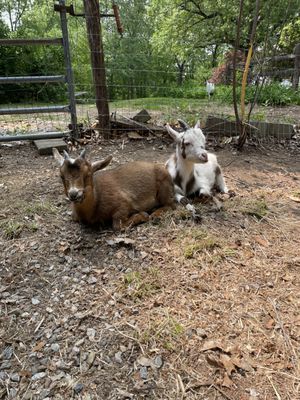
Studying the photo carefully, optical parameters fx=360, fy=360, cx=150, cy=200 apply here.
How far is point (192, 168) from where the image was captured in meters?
4.54

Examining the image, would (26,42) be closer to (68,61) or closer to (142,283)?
(68,61)

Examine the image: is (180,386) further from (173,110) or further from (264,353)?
(173,110)

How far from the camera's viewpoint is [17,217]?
4.00 m

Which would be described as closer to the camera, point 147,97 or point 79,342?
point 79,342

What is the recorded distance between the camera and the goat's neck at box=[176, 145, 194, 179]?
4430 millimetres

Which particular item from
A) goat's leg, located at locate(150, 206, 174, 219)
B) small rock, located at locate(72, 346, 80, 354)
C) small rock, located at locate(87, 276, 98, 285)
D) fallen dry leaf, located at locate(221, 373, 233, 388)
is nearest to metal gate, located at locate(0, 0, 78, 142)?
goat's leg, located at locate(150, 206, 174, 219)

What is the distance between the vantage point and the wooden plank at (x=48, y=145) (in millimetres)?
6465

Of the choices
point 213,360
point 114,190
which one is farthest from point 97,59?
point 213,360

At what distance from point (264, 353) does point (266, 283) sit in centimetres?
75

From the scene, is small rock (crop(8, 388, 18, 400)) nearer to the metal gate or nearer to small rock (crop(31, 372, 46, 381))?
small rock (crop(31, 372, 46, 381))

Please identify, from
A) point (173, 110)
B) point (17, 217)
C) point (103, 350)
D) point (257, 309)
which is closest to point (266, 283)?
point (257, 309)

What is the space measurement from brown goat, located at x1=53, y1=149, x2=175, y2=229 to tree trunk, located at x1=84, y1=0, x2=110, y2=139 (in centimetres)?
309

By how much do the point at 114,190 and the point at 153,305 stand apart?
1576 mm

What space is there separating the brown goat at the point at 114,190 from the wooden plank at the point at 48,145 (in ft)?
8.28
